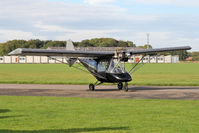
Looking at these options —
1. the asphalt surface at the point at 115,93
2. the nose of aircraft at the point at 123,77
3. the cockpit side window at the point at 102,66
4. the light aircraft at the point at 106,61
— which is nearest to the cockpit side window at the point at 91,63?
the light aircraft at the point at 106,61

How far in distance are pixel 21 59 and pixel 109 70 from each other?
143 m

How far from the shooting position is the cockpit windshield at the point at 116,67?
966 inches

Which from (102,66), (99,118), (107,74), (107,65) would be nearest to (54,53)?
(102,66)

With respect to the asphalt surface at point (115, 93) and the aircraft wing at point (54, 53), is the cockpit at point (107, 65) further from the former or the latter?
the asphalt surface at point (115, 93)

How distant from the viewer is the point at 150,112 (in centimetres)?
1401

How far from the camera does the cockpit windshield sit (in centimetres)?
2454

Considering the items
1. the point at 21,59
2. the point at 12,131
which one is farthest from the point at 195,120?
the point at 21,59

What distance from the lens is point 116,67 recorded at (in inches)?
977

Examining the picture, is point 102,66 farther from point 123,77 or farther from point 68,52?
point 68,52

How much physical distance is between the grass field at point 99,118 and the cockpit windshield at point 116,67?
7.69 meters

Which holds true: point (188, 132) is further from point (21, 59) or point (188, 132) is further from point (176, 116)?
point (21, 59)

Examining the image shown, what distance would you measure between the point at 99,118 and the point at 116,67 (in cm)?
1247

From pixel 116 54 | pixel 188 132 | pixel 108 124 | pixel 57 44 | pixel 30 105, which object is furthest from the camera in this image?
pixel 57 44

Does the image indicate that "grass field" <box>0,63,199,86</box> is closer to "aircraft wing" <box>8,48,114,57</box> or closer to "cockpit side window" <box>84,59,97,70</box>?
"cockpit side window" <box>84,59,97,70</box>
